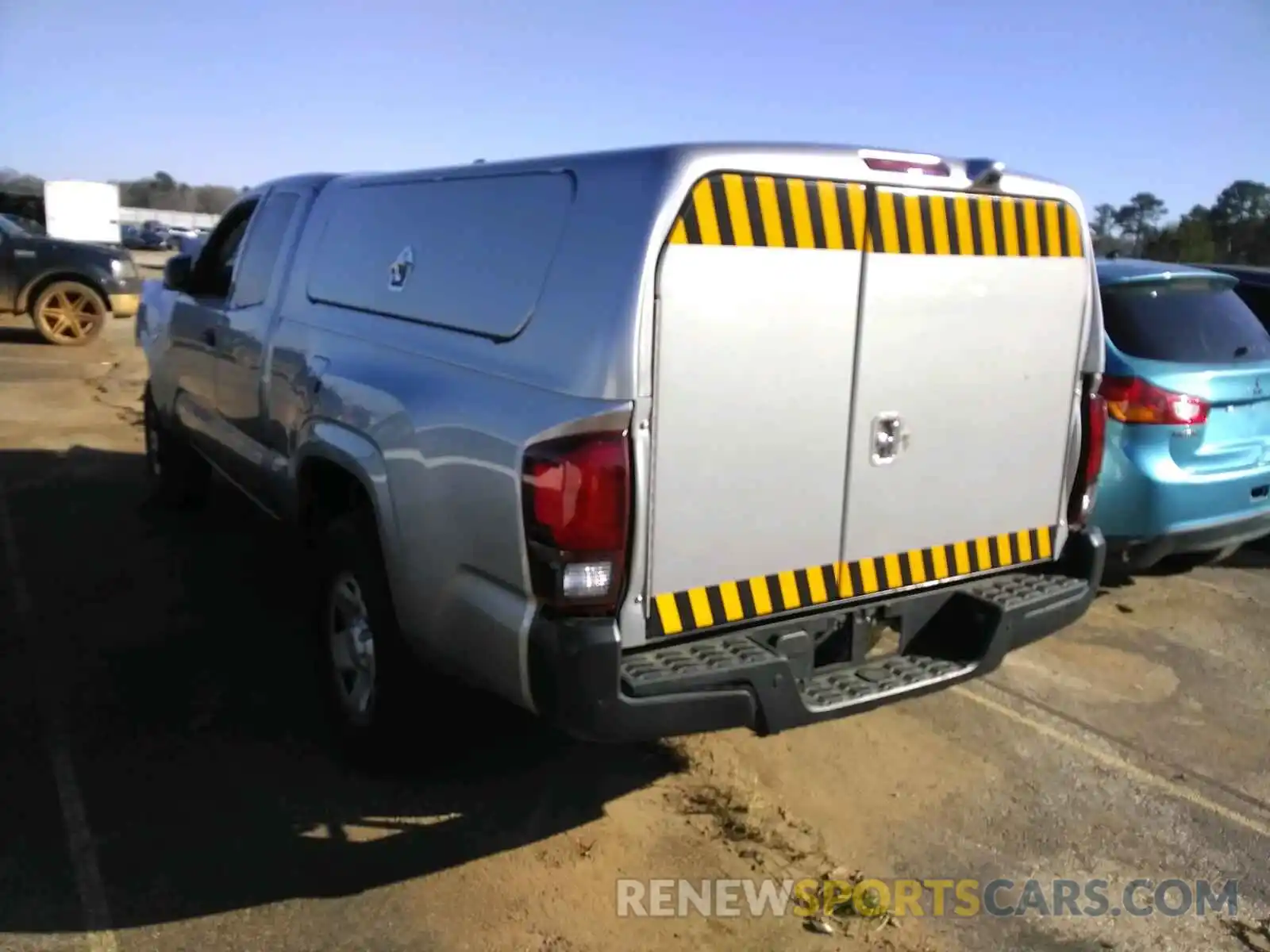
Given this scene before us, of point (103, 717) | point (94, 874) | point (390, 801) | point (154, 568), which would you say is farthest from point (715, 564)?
point (154, 568)

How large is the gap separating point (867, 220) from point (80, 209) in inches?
1535

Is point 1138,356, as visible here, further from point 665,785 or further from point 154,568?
point 154,568

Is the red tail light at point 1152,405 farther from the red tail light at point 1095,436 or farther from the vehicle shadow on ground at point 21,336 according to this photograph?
the vehicle shadow on ground at point 21,336

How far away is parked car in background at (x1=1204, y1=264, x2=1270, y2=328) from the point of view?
7195mm

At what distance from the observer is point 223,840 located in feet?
11.4

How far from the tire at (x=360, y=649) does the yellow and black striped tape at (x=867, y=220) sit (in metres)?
1.60

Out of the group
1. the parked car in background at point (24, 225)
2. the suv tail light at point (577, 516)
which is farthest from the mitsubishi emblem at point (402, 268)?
the parked car in background at point (24, 225)

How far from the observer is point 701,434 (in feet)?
9.57

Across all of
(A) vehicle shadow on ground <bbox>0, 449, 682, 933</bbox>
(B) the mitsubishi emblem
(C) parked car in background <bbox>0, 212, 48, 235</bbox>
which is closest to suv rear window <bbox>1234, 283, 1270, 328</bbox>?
(A) vehicle shadow on ground <bbox>0, 449, 682, 933</bbox>

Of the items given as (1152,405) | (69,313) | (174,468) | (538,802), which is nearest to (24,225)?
(69,313)

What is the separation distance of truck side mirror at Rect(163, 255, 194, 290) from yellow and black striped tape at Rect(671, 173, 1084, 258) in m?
4.21

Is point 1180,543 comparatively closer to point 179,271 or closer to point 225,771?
point 225,771

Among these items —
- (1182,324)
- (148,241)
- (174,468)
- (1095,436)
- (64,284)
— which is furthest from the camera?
(148,241)

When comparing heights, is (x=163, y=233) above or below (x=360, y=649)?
above
